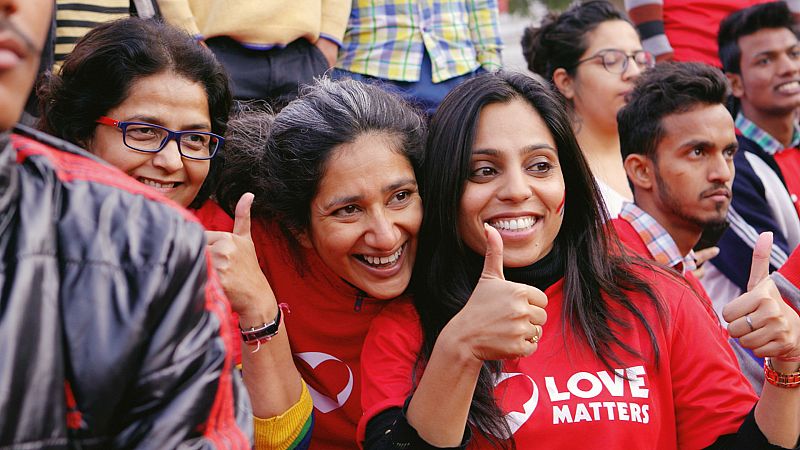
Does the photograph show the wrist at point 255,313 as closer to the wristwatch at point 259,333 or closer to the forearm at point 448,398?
the wristwatch at point 259,333

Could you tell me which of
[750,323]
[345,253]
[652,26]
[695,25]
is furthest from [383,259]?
[695,25]

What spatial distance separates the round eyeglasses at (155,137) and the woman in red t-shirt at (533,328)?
70 centimetres

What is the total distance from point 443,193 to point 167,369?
1366 mm

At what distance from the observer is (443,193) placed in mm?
2482

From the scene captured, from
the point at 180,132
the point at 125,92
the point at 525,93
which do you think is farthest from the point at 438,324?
the point at 125,92

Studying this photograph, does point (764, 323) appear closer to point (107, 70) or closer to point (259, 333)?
point (259, 333)

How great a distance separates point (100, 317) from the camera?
3.84 ft

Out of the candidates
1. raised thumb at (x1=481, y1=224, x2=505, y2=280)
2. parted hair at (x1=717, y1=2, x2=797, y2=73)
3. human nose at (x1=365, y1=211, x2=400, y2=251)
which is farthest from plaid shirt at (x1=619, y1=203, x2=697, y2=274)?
parted hair at (x1=717, y1=2, x2=797, y2=73)

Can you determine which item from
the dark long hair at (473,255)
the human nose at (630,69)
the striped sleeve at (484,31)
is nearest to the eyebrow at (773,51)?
the human nose at (630,69)

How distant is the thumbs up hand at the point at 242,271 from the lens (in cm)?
231

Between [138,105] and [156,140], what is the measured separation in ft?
0.37

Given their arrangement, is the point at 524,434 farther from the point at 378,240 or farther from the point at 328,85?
the point at 328,85

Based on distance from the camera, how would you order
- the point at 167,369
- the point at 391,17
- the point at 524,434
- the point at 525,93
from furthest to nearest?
1. the point at 391,17
2. the point at 525,93
3. the point at 524,434
4. the point at 167,369

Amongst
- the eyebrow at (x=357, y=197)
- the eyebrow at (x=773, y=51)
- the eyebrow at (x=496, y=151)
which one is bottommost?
the eyebrow at (x=773, y=51)
